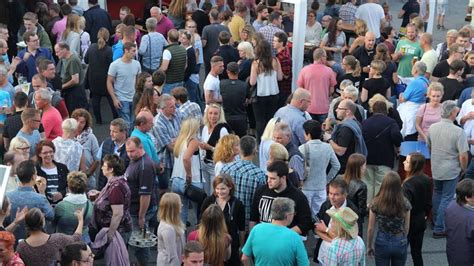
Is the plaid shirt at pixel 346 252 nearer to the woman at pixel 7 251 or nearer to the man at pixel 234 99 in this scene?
the woman at pixel 7 251

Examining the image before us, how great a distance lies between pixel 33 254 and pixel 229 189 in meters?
1.86

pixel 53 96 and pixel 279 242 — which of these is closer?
pixel 279 242

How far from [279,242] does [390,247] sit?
5.16ft

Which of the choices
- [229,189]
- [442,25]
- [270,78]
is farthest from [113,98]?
[442,25]

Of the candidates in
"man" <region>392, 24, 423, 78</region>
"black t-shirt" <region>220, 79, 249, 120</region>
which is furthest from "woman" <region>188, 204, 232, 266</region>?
"man" <region>392, 24, 423, 78</region>

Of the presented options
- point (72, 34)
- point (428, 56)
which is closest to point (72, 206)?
point (72, 34)

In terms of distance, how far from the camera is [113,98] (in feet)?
42.5

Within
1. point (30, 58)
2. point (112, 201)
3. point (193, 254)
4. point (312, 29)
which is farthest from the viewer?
point (312, 29)

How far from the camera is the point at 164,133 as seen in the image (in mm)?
10555

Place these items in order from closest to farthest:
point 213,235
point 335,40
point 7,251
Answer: point 7,251, point 213,235, point 335,40

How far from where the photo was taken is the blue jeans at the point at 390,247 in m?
8.68

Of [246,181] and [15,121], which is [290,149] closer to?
[246,181]

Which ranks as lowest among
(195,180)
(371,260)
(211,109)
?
(371,260)

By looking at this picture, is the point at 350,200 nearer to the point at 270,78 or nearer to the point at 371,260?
the point at 371,260
